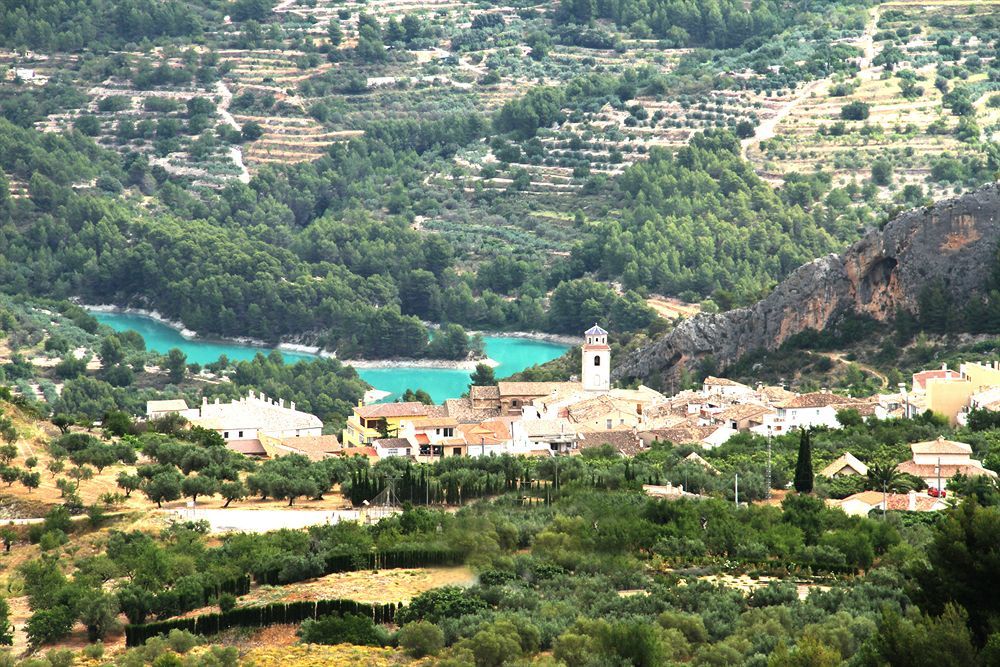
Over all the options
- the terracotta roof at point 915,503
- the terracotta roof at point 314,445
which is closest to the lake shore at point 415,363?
the terracotta roof at point 314,445

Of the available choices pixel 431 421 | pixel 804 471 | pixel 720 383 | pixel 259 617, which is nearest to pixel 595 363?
pixel 720 383

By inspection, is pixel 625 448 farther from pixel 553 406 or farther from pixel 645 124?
pixel 645 124

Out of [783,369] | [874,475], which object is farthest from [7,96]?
[874,475]

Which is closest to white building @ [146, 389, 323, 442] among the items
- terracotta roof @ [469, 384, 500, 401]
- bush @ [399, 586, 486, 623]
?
terracotta roof @ [469, 384, 500, 401]

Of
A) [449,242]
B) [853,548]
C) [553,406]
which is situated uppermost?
[853,548]

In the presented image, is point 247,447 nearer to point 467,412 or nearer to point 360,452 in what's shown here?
point 360,452

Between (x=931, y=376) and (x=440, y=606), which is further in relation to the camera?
(x=931, y=376)
